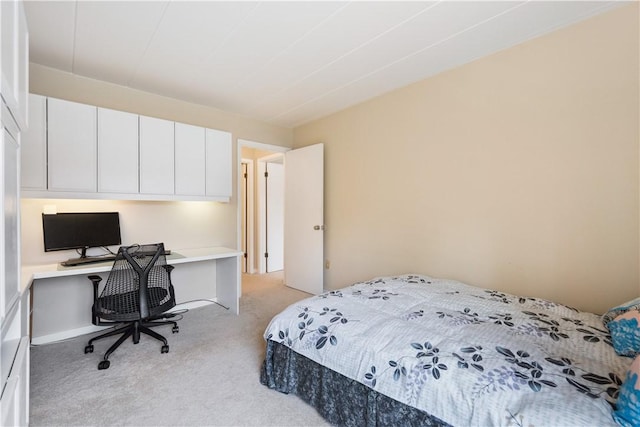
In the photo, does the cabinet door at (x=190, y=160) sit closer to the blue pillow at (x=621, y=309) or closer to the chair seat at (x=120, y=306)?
the chair seat at (x=120, y=306)

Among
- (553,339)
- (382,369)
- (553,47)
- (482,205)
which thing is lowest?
(382,369)

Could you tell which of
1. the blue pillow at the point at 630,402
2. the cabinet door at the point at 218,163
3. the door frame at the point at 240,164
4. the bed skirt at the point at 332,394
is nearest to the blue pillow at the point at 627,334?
the blue pillow at the point at 630,402

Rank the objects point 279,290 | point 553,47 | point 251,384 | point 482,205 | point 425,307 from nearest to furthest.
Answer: point 425,307 < point 251,384 < point 553,47 < point 482,205 < point 279,290

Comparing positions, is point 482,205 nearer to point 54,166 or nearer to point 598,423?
point 598,423

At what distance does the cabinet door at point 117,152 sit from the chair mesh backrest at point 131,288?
2.67ft

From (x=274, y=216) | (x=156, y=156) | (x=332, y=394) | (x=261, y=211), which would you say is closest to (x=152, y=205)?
(x=156, y=156)

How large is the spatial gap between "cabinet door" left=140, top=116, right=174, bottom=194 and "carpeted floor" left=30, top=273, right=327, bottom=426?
141cm

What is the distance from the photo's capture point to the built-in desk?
95.4 inches

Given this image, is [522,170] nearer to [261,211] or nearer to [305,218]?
[305,218]

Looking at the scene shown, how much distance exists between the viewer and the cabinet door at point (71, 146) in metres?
2.39

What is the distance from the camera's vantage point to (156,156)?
2.94 metres

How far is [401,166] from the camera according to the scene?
3.10 meters

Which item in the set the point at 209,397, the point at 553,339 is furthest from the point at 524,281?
the point at 209,397

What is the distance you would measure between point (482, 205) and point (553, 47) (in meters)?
1.23
